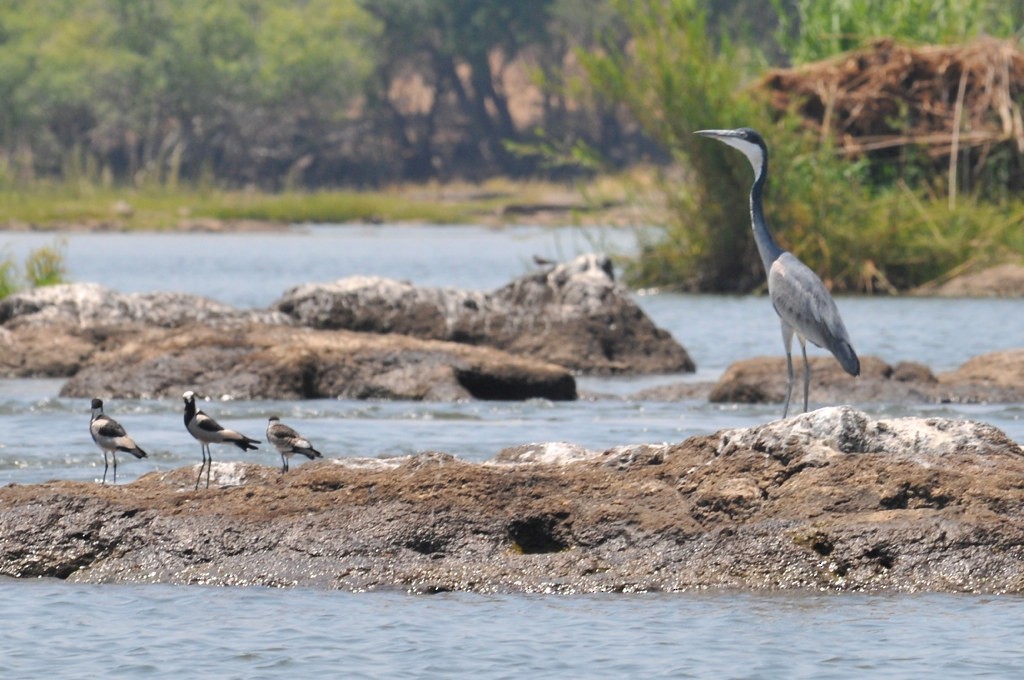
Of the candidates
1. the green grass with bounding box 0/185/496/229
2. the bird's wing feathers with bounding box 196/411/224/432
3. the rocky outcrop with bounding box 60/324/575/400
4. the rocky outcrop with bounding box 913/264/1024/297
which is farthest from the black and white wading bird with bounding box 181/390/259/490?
the green grass with bounding box 0/185/496/229

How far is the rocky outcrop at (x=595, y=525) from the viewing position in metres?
8.76

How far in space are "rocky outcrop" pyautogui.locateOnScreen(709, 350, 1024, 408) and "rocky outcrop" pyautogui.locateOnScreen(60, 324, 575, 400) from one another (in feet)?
5.23

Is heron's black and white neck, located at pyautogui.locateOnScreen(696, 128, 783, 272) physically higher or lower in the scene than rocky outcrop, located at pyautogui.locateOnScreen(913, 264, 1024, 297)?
higher

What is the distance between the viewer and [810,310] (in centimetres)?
1130

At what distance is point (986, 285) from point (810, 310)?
2025 cm

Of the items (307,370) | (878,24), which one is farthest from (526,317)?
(878,24)

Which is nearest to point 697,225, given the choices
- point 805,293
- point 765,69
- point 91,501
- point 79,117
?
point 765,69

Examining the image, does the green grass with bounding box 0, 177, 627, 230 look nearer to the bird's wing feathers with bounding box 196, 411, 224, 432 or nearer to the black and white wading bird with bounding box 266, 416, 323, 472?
the black and white wading bird with bounding box 266, 416, 323, 472

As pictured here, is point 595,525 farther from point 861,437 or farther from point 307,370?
point 307,370

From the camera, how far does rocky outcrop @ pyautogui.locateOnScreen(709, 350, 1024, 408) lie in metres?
17.5

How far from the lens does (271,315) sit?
20.7 metres

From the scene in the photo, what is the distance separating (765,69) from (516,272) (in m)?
12.4

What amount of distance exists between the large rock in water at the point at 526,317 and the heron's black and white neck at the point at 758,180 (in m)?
8.64

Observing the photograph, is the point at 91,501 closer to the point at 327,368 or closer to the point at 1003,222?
the point at 327,368
